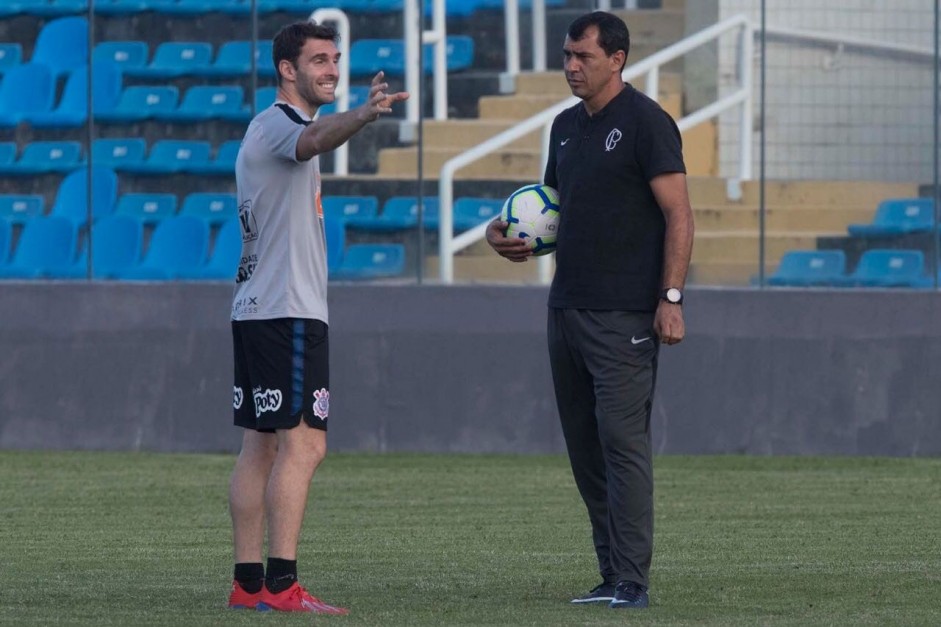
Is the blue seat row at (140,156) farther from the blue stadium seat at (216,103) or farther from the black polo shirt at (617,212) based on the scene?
the black polo shirt at (617,212)

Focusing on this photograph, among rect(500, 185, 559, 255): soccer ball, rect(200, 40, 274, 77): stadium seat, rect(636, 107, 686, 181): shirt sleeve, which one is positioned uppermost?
rect(200, 40, 274, 77): stadium seat

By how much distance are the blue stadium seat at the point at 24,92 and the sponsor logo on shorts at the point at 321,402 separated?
29.8 ft

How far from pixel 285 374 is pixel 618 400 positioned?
1140mm

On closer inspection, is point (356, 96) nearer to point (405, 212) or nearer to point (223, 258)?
point (405, 212)

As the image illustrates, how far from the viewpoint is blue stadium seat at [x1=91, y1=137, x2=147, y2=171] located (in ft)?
47.1

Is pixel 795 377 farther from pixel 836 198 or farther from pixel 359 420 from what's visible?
pixel 359 420

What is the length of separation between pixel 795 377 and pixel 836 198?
1493 millimetres

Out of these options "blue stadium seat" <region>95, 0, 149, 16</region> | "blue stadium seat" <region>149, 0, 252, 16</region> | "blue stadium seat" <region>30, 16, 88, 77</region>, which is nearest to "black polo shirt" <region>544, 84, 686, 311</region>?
"blue stadium seat" <region>149, 0, 252, 16</region>

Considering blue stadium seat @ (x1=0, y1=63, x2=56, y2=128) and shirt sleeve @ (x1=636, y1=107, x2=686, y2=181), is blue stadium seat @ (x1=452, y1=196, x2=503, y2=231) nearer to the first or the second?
blue stadium seat @ (x1=0, y1=63, x2=56, y2=128)

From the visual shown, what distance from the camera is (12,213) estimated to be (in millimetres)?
14477

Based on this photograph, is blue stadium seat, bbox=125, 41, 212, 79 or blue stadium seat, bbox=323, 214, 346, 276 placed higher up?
blue stadium seat, bbox=125, 41, 212, 79

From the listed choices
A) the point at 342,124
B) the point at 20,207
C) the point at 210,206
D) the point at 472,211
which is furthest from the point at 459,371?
the point at 342,124

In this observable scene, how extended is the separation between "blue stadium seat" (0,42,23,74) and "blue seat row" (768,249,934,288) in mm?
6265

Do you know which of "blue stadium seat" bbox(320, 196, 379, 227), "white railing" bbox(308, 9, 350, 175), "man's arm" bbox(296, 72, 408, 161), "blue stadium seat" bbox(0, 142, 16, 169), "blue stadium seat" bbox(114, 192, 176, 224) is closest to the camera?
"man's arm" bbox(296, 72, 408, 161)
